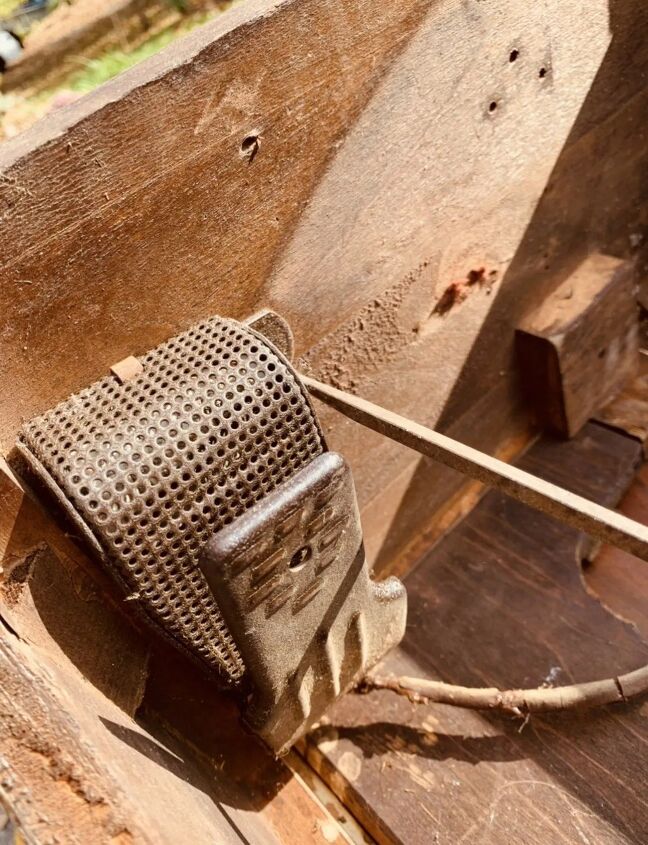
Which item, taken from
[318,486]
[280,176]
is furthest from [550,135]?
[318,486]

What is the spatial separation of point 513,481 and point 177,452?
0.65 metres

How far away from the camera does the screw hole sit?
125cm

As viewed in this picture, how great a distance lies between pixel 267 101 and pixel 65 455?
0.84 meters

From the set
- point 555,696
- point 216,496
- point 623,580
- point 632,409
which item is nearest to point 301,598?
point 216,496

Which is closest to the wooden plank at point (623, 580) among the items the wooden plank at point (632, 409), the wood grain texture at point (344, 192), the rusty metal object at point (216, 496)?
the wooden plank at point (632, 409)

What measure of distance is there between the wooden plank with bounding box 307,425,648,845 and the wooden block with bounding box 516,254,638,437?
327mm

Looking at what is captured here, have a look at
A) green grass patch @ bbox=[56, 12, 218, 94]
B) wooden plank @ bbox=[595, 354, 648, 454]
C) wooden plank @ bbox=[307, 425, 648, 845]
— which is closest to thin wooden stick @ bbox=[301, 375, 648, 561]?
wooden plank @ bbox=[307, 425, 648, 845]

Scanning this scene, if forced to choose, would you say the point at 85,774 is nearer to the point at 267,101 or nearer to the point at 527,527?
the point at 267,101

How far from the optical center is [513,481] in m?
1.31

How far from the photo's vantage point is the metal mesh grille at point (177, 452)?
115 centimetres

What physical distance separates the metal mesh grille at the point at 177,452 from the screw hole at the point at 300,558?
129 mm

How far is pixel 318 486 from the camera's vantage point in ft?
3.84

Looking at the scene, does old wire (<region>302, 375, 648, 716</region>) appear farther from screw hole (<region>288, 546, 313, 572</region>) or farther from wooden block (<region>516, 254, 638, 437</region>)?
wooden block (<region>516, 254, 638, 437</region>)

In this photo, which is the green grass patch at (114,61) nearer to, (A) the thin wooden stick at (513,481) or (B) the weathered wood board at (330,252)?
(B) the weathered wood board at (330,252)
